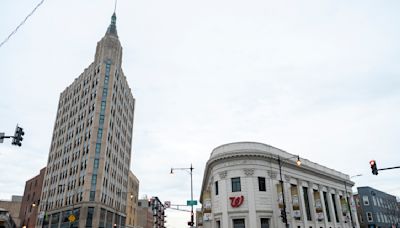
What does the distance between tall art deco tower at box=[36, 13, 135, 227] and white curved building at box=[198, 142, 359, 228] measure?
95.9 feet

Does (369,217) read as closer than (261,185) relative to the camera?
No

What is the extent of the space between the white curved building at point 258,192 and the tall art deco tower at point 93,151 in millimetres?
29243

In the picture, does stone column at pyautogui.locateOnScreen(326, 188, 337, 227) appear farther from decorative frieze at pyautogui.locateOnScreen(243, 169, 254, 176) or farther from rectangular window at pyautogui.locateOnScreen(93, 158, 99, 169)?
rectangular window at pyautogui.locateOnScreen(93, 158, 99, 169)

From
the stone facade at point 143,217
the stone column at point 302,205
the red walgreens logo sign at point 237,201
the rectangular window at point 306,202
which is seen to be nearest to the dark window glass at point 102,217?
the stone facade at point 143,217

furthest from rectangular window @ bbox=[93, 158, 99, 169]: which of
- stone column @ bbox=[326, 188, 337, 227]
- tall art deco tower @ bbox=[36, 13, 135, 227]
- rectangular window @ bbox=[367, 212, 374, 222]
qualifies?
rectangular window @ bbox=[367, 212, 374, 222]

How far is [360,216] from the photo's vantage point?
74312 mm

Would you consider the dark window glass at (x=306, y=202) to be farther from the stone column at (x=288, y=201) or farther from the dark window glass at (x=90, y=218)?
the dark window glass at (x=90, y=218)

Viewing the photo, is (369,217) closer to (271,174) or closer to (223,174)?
(271,174)

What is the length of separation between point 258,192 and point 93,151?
4064cm

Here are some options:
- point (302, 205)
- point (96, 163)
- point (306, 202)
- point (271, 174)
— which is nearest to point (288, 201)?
point (302, 205)

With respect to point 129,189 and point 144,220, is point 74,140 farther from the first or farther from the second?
point 144,220

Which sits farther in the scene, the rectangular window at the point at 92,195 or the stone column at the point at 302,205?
the rectangular window at the point at 92,195

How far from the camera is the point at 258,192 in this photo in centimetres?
4069

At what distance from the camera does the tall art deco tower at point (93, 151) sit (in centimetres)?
6419
